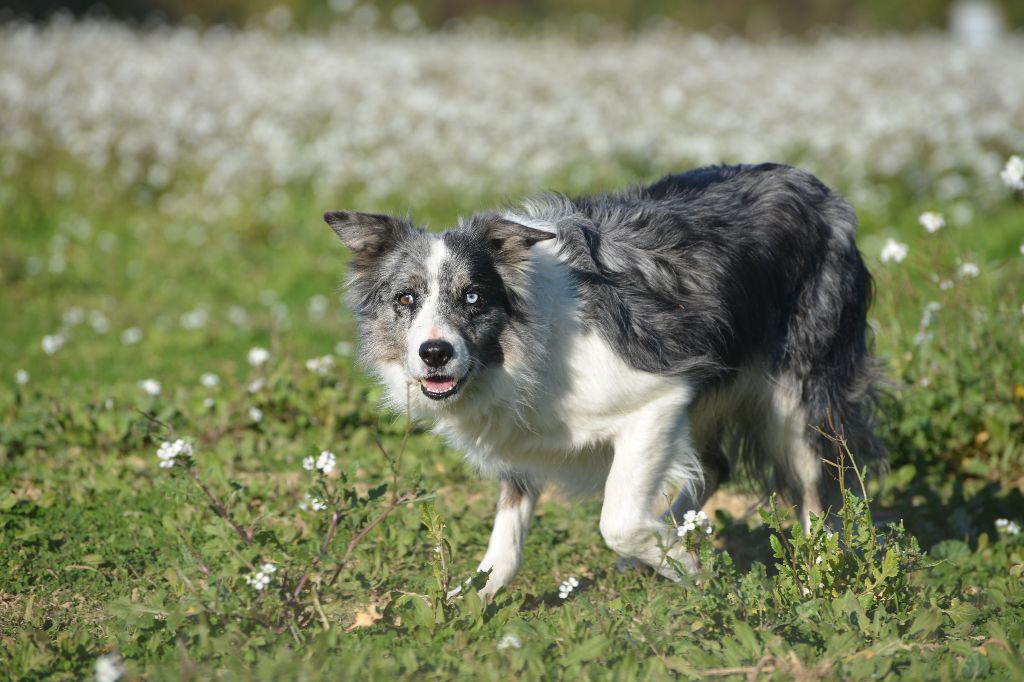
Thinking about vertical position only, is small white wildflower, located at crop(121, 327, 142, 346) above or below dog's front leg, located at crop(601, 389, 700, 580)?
below

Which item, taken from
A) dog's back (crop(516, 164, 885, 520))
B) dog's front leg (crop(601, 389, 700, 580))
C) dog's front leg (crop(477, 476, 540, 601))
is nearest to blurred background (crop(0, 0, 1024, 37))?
dog's back (crop(516, 164, 885, 520))

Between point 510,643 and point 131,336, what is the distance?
496 centimetres

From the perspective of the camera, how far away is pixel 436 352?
3748 mm

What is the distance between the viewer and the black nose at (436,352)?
3744 mm

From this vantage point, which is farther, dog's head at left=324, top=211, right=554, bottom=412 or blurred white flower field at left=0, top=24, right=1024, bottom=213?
blurred white flower field at left=0, top=24, right=1024, bottom=213

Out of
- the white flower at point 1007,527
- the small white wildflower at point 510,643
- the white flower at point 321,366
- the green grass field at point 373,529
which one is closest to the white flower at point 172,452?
the green grass field at point 373,529

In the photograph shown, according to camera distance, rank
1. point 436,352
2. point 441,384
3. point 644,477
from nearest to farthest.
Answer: point 436,352 → point 441,384 → point 644,477

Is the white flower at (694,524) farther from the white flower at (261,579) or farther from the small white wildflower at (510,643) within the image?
the white flower at (261,579)

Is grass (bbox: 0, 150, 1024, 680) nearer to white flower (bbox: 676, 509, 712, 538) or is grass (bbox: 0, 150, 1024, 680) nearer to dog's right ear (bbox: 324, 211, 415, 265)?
white flower (bbox: 676, 509, 712, 538)

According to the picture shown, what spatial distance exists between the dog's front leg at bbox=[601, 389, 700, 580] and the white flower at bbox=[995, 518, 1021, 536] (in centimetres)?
134

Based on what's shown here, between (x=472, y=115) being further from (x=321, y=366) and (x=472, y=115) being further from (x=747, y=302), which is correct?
(x=747, y=302)

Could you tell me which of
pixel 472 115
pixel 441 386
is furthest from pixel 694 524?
pixel 472 115

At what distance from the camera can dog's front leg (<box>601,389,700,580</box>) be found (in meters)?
4.00

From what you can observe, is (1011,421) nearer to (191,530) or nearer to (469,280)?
(469,280)
